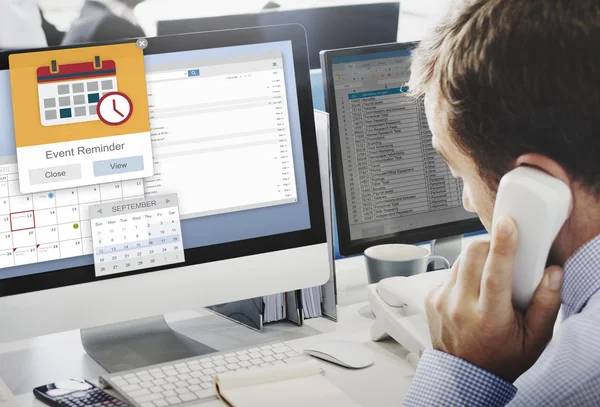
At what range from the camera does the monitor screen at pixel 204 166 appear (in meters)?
1.01

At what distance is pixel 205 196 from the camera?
1.10 m

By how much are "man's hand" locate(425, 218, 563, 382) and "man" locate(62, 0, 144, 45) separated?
4.27 ft

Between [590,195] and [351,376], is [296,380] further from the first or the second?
[590,195]

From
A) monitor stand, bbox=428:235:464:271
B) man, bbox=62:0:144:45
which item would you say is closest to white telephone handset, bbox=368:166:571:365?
monitor stand, bbox=428:235:464:271

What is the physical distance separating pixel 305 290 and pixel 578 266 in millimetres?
585

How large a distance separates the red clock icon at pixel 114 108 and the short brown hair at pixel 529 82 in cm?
48

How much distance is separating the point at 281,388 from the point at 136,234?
312 millimetres

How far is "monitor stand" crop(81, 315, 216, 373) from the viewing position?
3.66 ft

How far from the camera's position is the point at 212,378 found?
1.00 metres

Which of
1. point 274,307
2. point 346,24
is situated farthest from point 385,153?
point 346,24

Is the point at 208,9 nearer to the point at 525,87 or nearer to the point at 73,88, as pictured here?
the point at 73,88

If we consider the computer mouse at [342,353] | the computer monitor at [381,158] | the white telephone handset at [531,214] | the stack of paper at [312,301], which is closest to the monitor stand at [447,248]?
the computer monitor at [381,158]

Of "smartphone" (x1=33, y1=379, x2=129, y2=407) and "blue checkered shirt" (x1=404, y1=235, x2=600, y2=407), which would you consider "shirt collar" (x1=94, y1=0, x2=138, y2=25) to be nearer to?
"smartphone" (x1=33, y1=379, x2=129, y2=407)

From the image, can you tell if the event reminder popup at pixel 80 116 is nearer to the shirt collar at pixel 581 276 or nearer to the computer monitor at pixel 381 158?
the computer monitor at pixel 381 158
